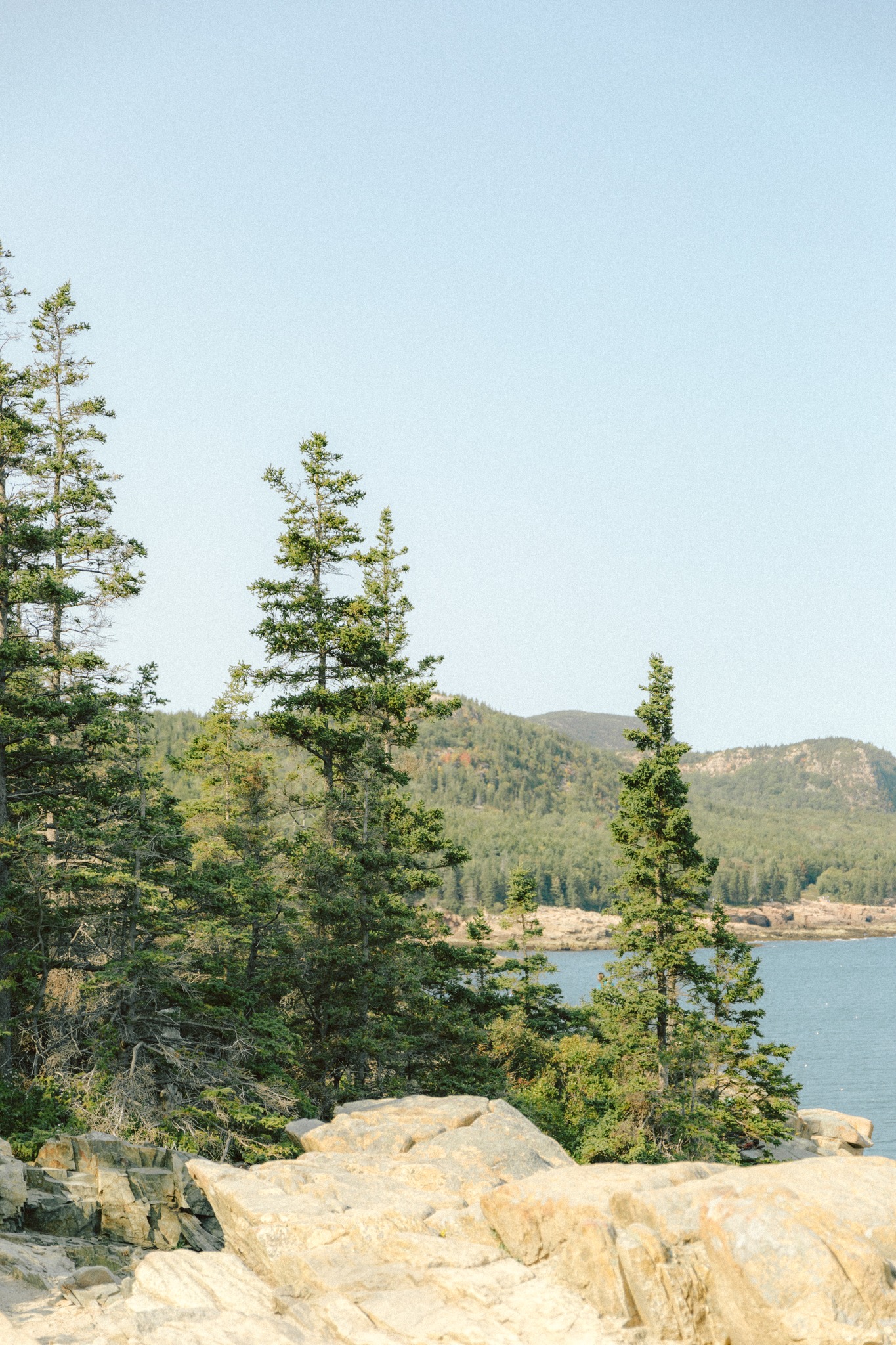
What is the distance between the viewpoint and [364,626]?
1059 inches

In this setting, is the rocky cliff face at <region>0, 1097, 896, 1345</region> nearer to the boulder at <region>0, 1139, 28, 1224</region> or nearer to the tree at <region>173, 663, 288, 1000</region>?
the boulder at <region>0, 1139, 28, 1224</region>

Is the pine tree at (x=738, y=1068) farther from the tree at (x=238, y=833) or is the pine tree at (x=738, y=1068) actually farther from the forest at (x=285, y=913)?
the tree at (x=238, y=833)

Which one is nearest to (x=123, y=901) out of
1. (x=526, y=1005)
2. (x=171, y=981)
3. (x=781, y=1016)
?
(x=171, y=981)

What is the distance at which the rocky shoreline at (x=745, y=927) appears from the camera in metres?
150

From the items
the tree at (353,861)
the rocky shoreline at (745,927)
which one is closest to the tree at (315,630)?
the tree at (353,861)

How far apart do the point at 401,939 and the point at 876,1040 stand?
162 ft

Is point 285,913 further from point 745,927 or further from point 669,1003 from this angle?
point 745,927

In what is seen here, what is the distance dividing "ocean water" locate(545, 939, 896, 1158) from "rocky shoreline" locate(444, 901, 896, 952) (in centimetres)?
1108

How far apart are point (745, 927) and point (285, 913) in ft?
574

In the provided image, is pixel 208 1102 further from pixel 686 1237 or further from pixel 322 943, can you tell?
pixel 686 1237

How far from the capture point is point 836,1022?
234 ft

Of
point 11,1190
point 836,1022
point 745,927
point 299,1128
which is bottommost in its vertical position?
point 745,927

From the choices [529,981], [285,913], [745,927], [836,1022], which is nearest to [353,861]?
[285,913]

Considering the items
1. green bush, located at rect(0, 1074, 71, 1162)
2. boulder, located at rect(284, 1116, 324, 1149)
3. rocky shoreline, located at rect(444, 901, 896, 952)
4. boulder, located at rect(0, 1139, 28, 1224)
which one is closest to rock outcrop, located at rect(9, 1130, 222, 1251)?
boulder, located at rect(0, 1139, 28, 1224)
